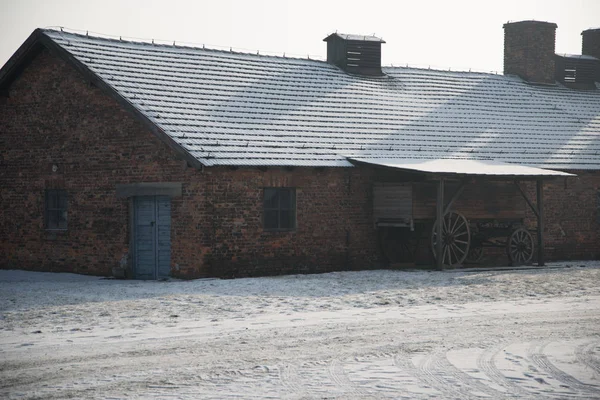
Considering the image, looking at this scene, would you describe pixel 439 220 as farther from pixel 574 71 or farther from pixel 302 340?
pixel 574 71

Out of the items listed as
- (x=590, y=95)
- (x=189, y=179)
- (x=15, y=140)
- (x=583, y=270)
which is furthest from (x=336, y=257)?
(x=590, y=95)

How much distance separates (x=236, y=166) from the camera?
1841 cm

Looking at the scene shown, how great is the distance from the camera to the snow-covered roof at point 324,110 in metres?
19.5

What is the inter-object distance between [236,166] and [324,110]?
184 inches

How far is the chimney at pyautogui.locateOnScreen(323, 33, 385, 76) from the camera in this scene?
26047mm

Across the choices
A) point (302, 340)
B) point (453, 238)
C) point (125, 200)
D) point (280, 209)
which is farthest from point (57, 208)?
point (302, 340)

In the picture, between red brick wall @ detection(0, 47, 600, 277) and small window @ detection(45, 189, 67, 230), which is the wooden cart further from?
small window @ detection(45, 189, 67, 230)

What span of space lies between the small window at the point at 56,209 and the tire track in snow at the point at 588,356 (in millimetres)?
14312

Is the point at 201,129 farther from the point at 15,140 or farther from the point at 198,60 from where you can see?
the point at 15,140

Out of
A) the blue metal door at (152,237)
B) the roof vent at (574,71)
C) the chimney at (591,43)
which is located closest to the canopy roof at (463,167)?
Answer: the blue metal door at (152,237)

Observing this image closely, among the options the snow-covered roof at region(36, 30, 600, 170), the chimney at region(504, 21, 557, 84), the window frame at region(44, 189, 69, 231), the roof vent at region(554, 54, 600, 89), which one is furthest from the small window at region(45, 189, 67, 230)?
the roof vent at region(554, 54, 600, 89)

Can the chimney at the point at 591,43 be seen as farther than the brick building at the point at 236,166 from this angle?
Yes

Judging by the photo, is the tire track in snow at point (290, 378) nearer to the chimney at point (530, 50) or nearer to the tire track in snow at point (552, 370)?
the tire track in snow at point (552, 370)

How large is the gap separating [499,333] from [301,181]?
957cm
